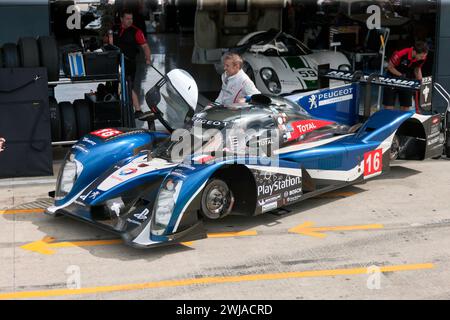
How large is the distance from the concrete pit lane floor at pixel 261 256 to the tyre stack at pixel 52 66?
1.50 metres

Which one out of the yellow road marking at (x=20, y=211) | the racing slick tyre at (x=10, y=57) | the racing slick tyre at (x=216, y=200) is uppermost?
the racing slick tyre at (x=10, y=57)

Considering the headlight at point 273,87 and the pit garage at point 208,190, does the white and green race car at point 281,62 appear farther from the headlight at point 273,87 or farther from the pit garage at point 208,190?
the pit garage at point 208,190

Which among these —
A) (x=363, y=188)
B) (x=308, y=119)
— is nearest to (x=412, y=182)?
(x=363, y=188)

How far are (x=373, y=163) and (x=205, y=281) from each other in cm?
311

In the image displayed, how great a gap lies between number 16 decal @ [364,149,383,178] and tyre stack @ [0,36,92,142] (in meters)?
3.75

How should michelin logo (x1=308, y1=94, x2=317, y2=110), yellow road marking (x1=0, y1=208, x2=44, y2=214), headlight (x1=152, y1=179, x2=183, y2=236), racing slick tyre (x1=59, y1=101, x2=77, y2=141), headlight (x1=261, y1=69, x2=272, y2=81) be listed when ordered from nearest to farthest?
headlight (x1=152, y1=179, x2=183, y2=236) → yellow road marking (x1=0, y1=208, x2=44, y2=214) → michelin logo (x1=308, y1=94, x2=317, y2=110) → racing slick tyre (x1=59, y1=101, x2=77, y2=141) → headlight (x1=261, y1=69, x2=272, y2=81)

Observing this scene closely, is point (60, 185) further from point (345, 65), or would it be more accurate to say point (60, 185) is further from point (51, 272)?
point (345, 65)

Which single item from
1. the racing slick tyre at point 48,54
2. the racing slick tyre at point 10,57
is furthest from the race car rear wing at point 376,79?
the racing slick tyre at point 10,57

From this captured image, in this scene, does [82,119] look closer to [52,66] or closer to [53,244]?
[52,66]

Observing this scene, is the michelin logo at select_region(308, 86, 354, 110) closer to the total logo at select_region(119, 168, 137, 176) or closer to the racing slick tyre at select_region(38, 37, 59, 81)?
the total logo at select_region(119, 168, 137, 176)

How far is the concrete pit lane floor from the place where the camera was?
5.51m

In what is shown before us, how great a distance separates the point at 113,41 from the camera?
11633 millimetres

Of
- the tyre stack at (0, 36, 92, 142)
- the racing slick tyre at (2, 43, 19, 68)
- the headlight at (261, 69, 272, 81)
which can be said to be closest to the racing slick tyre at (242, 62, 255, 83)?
the headlight at (261, 69, 272, 81)

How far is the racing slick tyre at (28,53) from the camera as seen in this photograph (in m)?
8.80
